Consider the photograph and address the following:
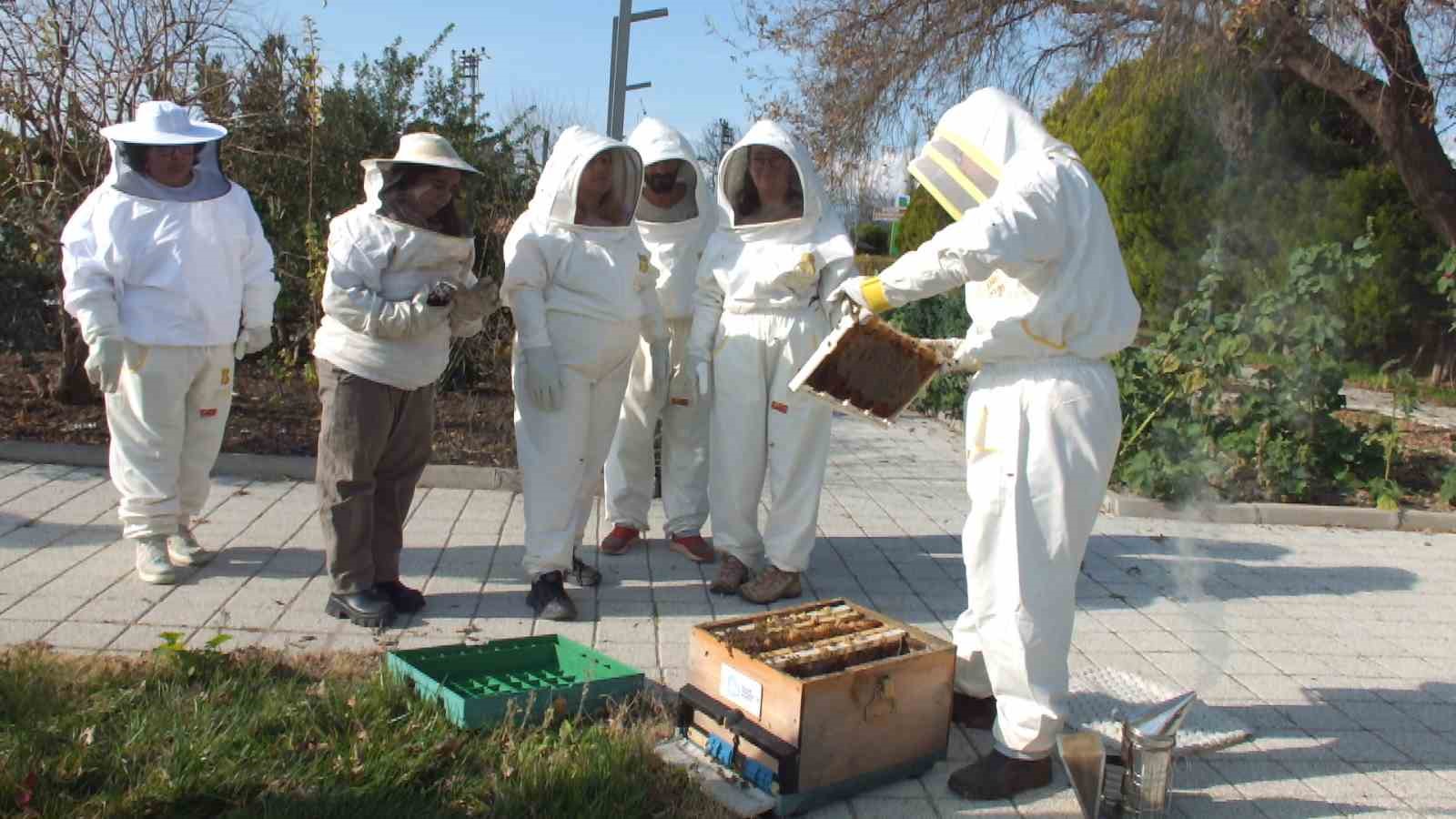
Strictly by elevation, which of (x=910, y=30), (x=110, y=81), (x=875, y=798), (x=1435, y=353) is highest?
(x=910, y=30)

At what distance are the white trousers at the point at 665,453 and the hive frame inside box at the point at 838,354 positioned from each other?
1.75 metres

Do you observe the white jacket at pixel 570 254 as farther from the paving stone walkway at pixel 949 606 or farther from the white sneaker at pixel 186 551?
the white sneaker at pixel 186 551

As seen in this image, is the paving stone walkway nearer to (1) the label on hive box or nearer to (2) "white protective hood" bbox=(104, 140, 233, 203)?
(1) the label on hive box

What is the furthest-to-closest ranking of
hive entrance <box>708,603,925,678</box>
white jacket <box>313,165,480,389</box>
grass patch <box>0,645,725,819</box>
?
white jacket <box>313,165,480,389</box> → hive entrance <box>708,603,925,678</box> → grass patch <box>0,645,725,819</box>

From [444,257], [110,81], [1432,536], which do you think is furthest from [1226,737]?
[110,81]

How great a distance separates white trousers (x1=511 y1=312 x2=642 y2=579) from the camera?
4875mm

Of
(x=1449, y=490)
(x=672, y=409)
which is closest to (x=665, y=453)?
(x=672, y=409)

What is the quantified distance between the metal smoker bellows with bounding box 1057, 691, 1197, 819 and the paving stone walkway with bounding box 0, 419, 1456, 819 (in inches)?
7.2

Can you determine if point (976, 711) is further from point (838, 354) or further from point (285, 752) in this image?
point (285, 752)

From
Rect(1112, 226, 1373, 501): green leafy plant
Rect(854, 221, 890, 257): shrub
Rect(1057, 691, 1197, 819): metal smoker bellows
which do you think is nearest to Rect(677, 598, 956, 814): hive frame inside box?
Rect(1057, 691, 1197, 819): metal smoker bellows

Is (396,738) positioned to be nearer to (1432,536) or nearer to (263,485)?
(263,485)

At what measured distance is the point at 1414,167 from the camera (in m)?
10.7

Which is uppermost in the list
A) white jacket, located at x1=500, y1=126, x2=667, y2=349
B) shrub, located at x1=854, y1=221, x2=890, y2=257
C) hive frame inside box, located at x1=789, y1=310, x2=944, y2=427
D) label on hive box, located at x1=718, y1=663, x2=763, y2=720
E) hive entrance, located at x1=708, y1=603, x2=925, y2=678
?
shrub, located at x1=854, y1=221, x2=890, y2=257

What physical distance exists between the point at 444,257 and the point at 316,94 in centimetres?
384
